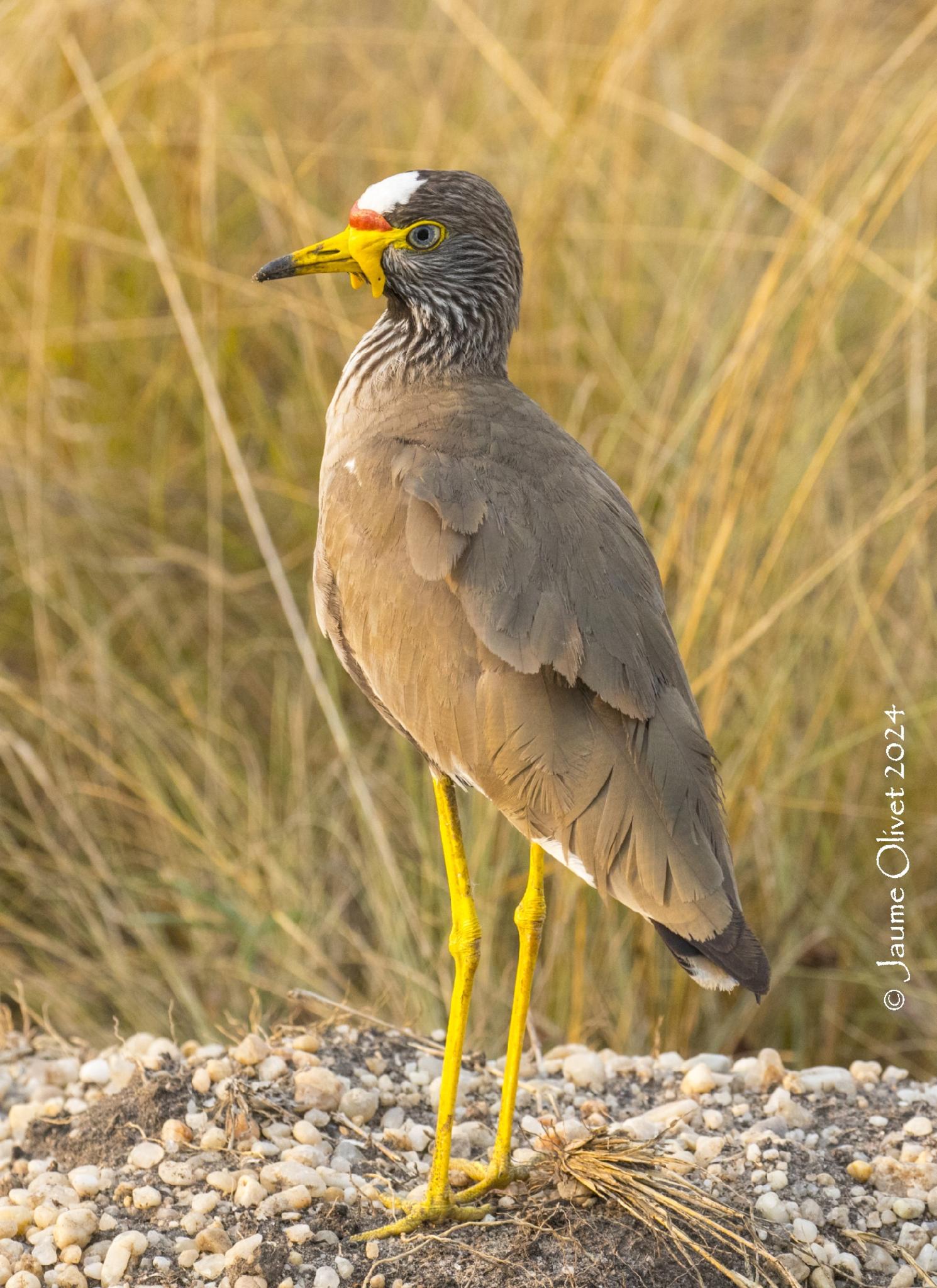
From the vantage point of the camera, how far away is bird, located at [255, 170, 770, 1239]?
2.80m

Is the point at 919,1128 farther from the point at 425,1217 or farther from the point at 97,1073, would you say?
the point at 97,1073

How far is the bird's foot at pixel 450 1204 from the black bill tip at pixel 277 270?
1886 mm

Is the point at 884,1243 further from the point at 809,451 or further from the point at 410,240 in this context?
the point at 809,451

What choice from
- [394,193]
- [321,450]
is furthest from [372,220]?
[321,450]

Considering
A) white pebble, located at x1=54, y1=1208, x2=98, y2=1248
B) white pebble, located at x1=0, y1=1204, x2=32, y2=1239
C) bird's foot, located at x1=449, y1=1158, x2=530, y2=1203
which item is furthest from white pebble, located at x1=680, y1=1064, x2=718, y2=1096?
white pebble, located at x1=0, y1=1204, x2=32, y2=1239

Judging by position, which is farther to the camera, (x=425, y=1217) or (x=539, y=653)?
(x=425, y=1217)

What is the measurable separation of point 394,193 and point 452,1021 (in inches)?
68.7

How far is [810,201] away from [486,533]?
2.00 metres

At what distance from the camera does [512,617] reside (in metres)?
2.85

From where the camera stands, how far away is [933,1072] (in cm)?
456

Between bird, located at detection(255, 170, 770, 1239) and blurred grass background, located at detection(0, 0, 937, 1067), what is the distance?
1113 mm

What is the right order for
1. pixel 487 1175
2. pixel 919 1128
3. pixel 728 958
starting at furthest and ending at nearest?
pixel 919 1128 → pixel 487 1175 → pixel 728 958

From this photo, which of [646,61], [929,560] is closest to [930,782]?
[929,560]

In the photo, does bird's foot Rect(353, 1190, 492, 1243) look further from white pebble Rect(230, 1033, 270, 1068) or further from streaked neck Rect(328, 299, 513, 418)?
streaked neck Rect(328, 299, 513, 418)
